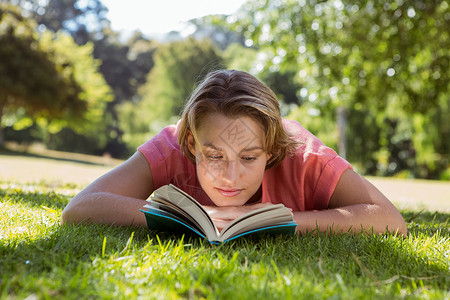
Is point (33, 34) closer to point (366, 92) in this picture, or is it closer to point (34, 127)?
point (34, 127)

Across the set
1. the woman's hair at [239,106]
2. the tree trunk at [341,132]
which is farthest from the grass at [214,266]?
the tree trunk at [341,132]

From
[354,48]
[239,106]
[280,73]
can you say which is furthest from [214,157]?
[280,73]

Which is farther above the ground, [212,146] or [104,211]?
[212,146]

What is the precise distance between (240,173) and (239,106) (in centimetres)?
38

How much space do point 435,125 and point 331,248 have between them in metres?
18.1

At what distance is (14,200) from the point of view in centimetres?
320

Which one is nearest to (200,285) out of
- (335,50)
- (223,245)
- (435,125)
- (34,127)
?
(223,245)

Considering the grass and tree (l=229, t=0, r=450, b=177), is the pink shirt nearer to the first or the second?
the grass

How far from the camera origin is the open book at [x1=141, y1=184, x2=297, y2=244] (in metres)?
1.94

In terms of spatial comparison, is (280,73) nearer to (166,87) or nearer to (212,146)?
(212,146)

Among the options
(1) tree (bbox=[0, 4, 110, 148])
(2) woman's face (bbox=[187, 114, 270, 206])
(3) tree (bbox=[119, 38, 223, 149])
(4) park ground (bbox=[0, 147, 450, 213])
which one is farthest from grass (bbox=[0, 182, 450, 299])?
(3) tree (bbox=[119, 38, 223, 149])

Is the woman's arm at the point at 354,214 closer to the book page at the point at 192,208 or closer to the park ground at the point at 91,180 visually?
the book page at the point at 192,208

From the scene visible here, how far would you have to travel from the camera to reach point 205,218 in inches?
78.0

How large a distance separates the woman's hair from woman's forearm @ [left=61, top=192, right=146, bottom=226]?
528 mm
